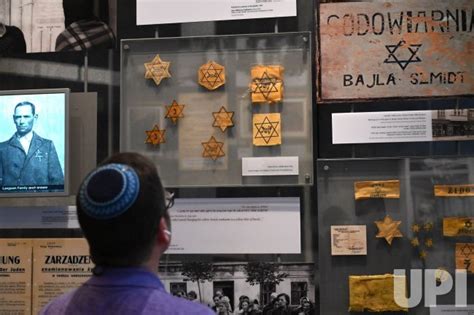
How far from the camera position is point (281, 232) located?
3.00 meters

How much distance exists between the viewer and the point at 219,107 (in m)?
3.07

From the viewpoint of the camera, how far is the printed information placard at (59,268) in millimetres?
3148

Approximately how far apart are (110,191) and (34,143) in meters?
2.01

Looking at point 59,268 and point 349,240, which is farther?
point 59,268

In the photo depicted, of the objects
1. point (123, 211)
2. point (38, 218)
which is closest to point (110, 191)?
point (123, 211)

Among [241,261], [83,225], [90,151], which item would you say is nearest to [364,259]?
[241,261]

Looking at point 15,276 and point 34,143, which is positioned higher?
point 34,143

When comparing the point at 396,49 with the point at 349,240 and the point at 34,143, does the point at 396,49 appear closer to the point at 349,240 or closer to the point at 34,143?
the point at 349,240

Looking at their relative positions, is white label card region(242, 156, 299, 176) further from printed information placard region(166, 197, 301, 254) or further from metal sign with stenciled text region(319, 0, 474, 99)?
metal sign with stenciled text region(319, 0, 474, 99)

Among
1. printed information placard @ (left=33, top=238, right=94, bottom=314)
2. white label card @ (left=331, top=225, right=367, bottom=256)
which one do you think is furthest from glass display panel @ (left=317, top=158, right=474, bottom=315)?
printed information placard @ (left=33, top=238, right=94, bottom=314)

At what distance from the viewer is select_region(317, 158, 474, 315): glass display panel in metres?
2.88

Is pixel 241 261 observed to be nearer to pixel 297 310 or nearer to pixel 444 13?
pixel 297 310

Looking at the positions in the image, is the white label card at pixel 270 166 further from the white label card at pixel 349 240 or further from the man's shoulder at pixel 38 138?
the man's shoulder at pixel 38 138

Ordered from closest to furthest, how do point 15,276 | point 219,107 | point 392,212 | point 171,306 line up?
point 171,306 → point 392,212 → point 219,107 → point 15,276
